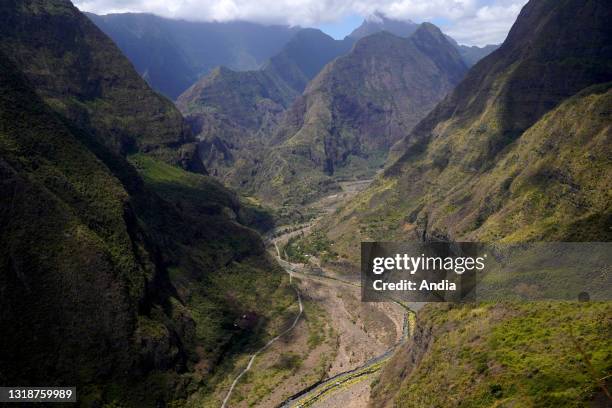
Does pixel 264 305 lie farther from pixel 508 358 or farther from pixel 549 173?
pixel 508 358

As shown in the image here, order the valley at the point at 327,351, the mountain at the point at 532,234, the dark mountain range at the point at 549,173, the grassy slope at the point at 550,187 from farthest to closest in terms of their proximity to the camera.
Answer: the dark mountain range at the point at 549,173 → the grassy slope at the point at 550,187 → the valley at the point at 327,351 → the mountain at the point at 532,234

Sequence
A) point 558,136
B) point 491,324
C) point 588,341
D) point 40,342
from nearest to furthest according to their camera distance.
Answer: point 588,341
point 491,324
point 40,342
point 558,136

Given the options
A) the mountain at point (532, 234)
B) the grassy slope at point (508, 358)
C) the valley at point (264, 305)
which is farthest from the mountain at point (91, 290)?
the grassy slope at point (508, 358)

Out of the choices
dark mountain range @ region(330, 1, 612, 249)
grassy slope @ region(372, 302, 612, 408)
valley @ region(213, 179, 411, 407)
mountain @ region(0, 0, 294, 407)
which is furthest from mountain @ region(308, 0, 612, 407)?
mountain @ region(0, 0, 294, 407)

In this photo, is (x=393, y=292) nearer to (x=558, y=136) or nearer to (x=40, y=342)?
(x=558, y=136)

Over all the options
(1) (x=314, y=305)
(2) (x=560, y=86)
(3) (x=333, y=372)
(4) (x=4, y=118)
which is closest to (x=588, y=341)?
(3) (x=333, y=372)

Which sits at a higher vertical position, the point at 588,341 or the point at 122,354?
the point at 588,341

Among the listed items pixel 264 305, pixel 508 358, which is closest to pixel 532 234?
pixel 508 358

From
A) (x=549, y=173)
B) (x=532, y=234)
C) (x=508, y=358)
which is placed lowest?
(x=508, y=358)

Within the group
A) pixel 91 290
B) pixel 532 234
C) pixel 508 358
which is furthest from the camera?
pixel 532 234

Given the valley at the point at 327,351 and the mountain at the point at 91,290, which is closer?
the mountain at the point at 91,290

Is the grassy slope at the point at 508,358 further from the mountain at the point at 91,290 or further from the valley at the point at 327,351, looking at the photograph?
the mountain at the point at 91,290
